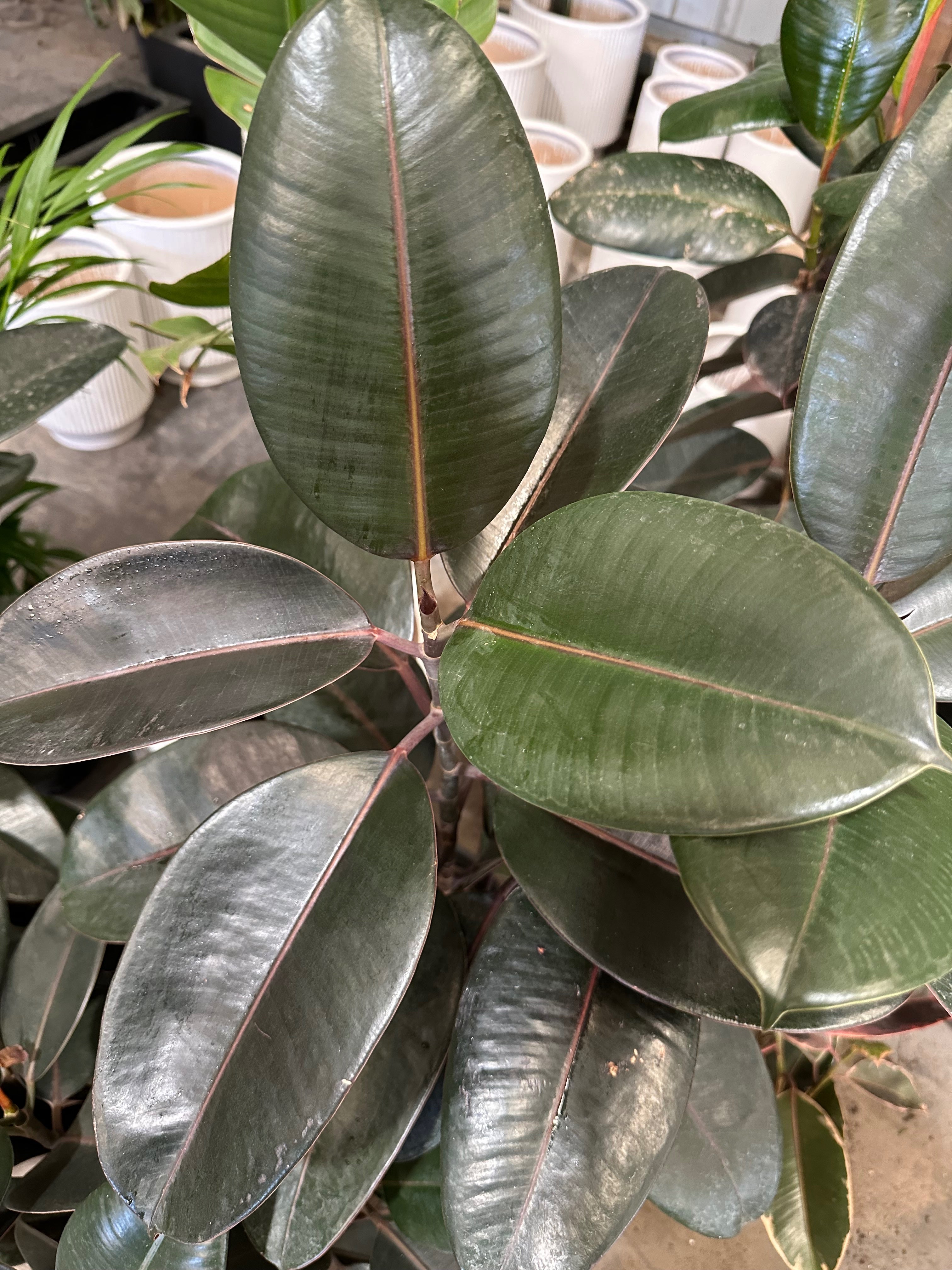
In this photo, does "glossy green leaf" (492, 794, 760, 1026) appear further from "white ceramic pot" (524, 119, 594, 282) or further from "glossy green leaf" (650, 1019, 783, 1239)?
"white ceramic pot" (524, 119, 594, 282)

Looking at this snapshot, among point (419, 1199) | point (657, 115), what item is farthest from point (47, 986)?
point (657, 115)

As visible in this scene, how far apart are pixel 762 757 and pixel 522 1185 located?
1.18 feet

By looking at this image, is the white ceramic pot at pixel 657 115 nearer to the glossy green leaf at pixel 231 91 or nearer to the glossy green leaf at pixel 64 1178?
the glossy green leaf at pixel 231 91

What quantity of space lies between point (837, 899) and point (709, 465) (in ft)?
2.25

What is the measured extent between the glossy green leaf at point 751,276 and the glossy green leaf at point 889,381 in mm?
520

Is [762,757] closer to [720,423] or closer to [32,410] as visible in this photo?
[32,410]

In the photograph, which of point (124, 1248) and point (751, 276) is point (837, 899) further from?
point (751, 276)

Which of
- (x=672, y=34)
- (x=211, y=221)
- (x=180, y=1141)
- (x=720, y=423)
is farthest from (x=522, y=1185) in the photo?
(x=672, y=34)

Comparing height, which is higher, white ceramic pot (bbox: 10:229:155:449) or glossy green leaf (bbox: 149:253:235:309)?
glossy green leaf (bbox: 149:253:235:309)

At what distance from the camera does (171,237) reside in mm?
1602

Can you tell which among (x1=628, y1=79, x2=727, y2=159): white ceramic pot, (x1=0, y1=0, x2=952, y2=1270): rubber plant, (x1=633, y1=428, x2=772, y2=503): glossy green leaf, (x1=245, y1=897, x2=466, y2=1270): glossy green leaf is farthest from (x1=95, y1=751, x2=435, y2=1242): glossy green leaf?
(x1=628, y1=79, x2=727, y2=159): white ceramic pot

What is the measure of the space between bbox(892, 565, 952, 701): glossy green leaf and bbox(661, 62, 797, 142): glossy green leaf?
1.68 ft

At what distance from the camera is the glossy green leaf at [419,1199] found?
0.70m

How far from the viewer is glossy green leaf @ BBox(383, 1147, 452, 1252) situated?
70 centimetres
